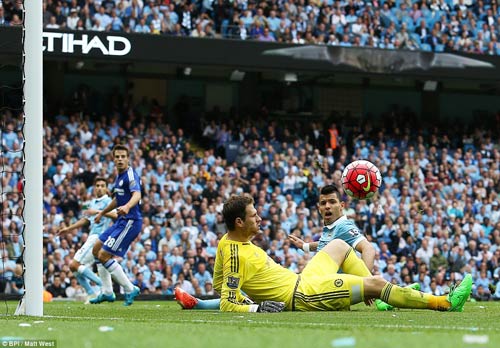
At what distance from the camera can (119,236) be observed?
1484cm

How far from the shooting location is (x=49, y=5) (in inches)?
992

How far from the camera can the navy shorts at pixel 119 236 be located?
14.8 m

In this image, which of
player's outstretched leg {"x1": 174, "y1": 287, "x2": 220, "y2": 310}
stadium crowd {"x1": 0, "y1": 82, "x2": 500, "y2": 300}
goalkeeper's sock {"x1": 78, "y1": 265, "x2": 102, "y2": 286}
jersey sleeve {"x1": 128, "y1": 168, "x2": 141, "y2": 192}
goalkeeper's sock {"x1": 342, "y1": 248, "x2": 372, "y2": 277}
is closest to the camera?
goalkeeper's sock {"x1": 342, "y1": 248, "x2": 372, "y2": 277}

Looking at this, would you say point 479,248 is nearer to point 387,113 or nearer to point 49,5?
point 387,113

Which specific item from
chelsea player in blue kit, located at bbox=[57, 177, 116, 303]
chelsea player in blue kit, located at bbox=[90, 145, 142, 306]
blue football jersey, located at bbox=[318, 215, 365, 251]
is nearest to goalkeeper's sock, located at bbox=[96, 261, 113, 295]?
chelsea player in blue kit, located at bbox=[90, 145, 142, 306]

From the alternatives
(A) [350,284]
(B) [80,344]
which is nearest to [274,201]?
→ (A) [350,284]

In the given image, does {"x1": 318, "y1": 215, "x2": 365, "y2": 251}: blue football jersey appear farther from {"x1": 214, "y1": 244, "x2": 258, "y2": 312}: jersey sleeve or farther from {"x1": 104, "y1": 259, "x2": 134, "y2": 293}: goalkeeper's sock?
{"x1": 104, "y1": 259, "x2": 134, "y2": 293}: goalkeeper's sock

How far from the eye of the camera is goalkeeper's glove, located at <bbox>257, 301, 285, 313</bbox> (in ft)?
32.8

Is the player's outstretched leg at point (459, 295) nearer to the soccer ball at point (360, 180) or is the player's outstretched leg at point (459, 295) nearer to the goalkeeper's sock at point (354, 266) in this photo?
the goalkeeper's sock at point (354, 266)

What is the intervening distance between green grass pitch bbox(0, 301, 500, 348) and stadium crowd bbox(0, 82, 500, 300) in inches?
482

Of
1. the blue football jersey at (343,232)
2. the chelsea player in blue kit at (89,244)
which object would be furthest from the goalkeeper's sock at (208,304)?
the chelsea player in blue kit at (89,244)

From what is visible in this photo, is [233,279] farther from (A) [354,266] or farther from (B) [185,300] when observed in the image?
(B) [185,300]

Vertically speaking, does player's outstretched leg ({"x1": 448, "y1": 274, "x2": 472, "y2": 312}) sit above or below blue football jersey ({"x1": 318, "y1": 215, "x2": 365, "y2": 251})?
below

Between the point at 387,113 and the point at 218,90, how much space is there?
5.18m
